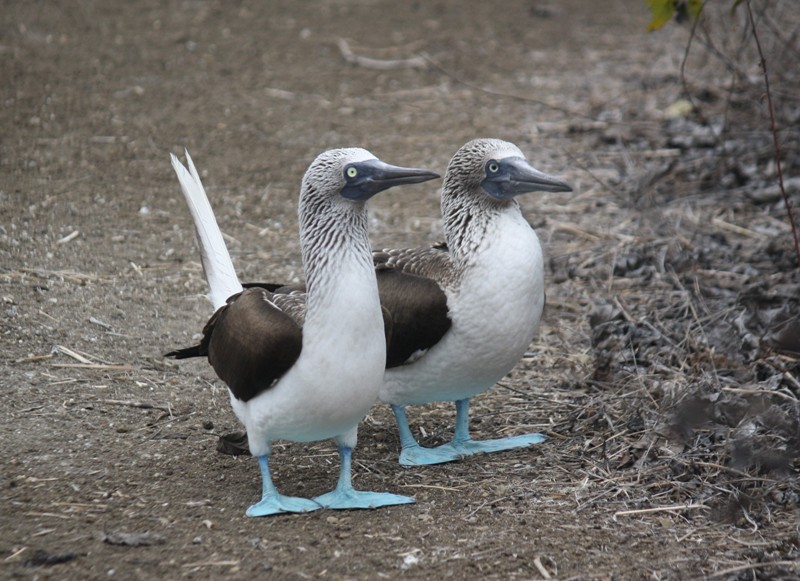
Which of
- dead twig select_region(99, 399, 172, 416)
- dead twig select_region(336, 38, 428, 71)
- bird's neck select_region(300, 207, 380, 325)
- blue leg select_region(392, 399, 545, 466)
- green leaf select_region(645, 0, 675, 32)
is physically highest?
green leaf select_region(645, 0, 675, 32)

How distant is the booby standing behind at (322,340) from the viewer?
13.4 ft

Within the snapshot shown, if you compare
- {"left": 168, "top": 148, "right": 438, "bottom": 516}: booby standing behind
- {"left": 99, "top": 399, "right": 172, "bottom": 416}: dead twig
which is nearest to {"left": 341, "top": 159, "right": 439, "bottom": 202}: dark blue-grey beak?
{"left": 168, "top": 148, "right": 438, "bottom": 516}: booby standing behind

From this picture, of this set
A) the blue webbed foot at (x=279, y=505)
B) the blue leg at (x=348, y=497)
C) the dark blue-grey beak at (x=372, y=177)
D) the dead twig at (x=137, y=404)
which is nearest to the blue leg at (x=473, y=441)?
the blue leg at (x=348, y=497)

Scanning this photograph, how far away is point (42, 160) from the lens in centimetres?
859

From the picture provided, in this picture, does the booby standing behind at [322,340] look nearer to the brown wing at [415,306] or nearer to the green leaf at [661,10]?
the brown wing at [415,306]

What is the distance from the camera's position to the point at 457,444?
509 cm

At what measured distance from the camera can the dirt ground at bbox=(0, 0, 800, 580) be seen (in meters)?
4.16

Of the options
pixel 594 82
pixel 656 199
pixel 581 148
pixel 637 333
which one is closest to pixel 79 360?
pixel 637 333

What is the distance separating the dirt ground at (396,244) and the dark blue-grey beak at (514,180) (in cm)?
112

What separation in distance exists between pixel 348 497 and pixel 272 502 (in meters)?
0.31

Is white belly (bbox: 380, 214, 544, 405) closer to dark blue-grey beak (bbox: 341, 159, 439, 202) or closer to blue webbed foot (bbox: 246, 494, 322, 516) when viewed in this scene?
dark blue-grey beak (bbox: 341, 159, 439, 202)

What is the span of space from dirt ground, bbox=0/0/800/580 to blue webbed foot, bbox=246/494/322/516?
0.17 ft

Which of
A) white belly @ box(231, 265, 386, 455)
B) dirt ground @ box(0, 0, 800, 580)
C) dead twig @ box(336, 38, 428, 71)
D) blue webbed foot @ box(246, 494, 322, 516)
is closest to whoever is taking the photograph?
white belly @ box(231, 265, 386, 455)

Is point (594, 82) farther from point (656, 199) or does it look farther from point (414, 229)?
point (414, 229)
